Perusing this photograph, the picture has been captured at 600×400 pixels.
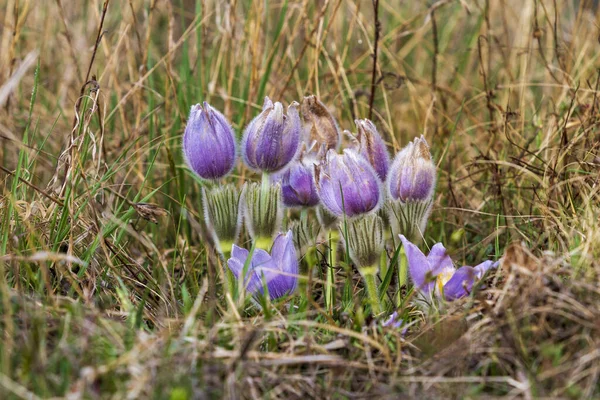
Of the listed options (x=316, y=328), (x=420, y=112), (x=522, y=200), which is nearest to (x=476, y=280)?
(x=316, y=328)

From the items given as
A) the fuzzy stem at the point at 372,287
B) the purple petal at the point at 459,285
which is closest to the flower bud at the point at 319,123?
the fuzzy stem at the point at 372,287

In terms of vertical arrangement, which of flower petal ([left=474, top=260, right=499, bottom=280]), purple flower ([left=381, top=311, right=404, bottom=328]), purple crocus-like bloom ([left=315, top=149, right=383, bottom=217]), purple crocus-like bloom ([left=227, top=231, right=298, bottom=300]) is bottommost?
purple flower ([left=381, top=311, right=404, bottom=328])

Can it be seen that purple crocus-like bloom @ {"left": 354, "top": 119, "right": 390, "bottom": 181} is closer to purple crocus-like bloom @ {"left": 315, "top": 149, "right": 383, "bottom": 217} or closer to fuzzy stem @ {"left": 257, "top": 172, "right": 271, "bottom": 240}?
purple crocus-like bloom @ {"left": 315, "top": 149, "right": 383, "bottom": 217}

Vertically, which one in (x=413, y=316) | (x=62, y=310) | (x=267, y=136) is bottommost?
(x=413, y=316)

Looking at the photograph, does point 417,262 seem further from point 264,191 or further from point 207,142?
point 207,142

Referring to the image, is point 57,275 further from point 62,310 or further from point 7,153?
point 7,153

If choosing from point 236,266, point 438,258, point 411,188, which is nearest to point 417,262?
point 438,258

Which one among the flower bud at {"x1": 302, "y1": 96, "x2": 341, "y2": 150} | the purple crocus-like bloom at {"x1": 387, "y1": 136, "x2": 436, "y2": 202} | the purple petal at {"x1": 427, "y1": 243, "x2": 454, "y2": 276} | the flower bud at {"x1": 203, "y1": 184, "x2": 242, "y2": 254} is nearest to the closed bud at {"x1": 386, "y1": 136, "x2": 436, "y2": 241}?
the purple crocus-like bloom at {"x1": 387, "y1": 136, "x2": 436, "y2": 202}
